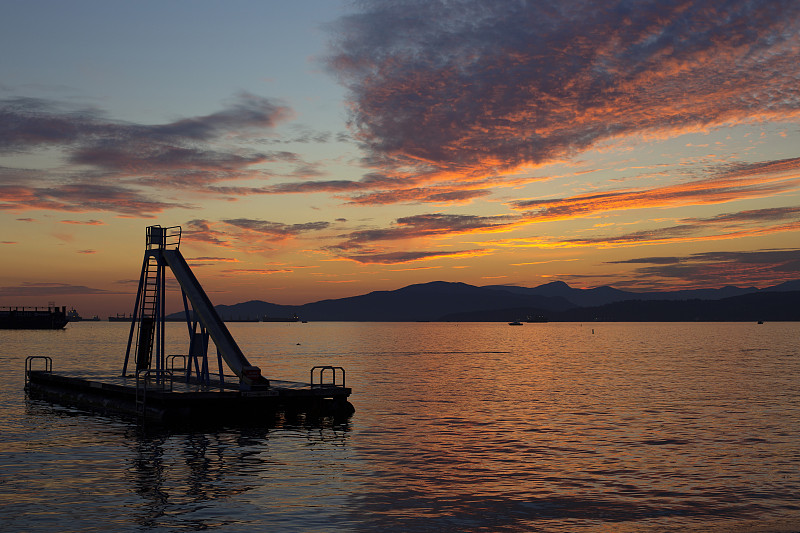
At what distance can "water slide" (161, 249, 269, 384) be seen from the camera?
40.3m

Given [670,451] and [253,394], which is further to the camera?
[253,394]

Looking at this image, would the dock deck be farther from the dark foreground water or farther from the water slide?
the water slide

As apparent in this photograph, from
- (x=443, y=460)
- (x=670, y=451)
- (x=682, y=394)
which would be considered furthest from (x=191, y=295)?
(x=682, y=394)

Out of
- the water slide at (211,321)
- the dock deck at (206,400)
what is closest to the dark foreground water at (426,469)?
the dock deck at (206,400)

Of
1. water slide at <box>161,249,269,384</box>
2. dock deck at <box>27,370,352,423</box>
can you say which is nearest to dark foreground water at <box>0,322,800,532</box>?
dock deck at <box>27,370,352,423</box>

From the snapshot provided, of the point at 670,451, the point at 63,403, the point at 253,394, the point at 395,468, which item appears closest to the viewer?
the point at 395,468

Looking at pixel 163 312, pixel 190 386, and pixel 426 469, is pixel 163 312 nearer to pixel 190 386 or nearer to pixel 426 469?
pixel 190 386

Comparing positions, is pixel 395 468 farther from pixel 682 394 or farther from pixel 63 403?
pixel 682 394

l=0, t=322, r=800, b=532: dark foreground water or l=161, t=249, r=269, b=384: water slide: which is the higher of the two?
l=161, t=249, r=269, b=384: water slide

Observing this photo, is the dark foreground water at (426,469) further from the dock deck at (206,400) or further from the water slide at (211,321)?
the water slide at (211,321)

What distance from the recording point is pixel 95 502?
21.2 metres

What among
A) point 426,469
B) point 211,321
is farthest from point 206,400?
point 426,469

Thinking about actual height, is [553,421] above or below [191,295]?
below

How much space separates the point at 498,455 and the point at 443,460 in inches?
103
